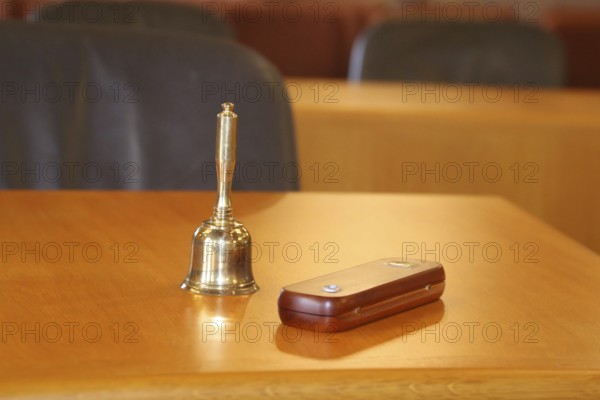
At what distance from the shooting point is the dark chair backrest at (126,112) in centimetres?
122

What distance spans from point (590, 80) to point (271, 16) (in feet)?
4.54

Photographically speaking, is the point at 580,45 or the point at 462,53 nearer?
the point at 462,53

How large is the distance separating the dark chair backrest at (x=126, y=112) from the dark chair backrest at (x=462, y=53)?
3.99ft

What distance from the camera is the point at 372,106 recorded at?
1831 mm

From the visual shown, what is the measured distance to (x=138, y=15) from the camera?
2.01m

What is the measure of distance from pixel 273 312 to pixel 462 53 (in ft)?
6.31

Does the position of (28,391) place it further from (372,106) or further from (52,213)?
(372,106)

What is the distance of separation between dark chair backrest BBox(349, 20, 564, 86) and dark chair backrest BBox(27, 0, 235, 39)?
16.8 inches

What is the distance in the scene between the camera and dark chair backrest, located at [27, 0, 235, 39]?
1800mm

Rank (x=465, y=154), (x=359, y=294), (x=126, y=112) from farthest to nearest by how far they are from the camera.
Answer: (x=465, y=154), (x=126, y=112), (x=359, y=294)

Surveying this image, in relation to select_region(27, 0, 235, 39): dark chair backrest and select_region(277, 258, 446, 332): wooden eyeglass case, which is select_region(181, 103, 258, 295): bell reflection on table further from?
select_region(27, 0, 235, 39): dark chair backrest

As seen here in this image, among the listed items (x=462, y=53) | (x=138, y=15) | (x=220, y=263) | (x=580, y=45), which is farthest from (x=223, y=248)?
(x=580, y=45)

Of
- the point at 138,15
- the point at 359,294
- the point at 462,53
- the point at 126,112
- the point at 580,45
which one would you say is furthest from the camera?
the point at 580,45

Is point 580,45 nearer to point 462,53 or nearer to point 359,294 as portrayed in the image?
point 462,53
